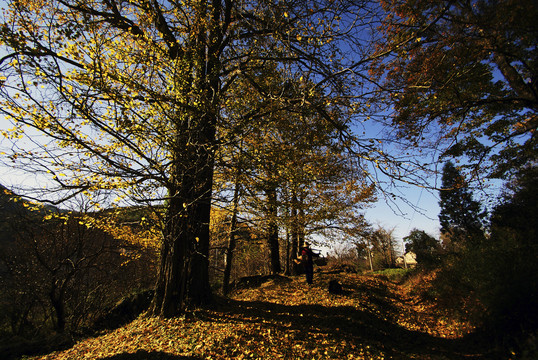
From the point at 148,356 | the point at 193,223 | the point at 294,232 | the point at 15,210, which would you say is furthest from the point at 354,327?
the point at 15,210

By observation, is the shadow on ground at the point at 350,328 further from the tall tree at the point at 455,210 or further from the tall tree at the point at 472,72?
the tall tree at the point at 455,210

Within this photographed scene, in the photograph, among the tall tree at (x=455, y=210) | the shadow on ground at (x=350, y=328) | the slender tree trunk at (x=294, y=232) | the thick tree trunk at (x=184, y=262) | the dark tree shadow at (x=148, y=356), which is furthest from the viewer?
the tall tree at (x=455, y=210)

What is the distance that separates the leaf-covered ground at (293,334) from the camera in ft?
14.4

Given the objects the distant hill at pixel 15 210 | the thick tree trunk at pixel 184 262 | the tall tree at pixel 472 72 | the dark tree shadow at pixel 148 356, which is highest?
the tall tree at pixel 472 72

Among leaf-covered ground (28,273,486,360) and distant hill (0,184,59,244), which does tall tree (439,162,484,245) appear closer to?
leaf-covered ground (28,273,486,360)

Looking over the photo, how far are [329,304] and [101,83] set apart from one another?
7.52 meters

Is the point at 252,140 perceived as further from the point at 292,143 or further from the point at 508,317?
the point at 508,317

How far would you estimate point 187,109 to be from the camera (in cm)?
470

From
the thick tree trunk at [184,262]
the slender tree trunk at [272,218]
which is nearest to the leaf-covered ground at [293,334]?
the thick tree trunk at [184,262]

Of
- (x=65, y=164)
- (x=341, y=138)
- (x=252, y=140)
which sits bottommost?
(x=65, y=164)

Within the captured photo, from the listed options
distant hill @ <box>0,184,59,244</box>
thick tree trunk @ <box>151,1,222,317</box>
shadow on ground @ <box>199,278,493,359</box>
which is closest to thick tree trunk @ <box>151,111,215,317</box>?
thick tree trunk @ <box>151,1,222,317</box>

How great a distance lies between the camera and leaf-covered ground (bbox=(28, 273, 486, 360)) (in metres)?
4.38

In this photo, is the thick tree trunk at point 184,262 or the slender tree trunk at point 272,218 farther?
the slender tree trunk at point 272,218

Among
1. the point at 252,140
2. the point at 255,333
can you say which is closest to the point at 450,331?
the point at 255,333
